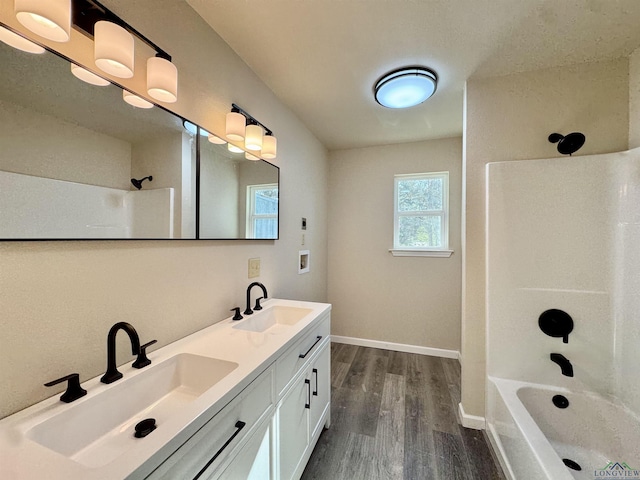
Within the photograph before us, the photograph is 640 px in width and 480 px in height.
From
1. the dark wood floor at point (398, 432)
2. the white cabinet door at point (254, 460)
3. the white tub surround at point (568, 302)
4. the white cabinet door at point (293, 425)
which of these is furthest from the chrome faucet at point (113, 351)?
the white tub surround at point (568, 302)

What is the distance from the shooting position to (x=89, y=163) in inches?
33.6

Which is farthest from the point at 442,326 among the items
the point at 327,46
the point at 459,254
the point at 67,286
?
the point at 67,286

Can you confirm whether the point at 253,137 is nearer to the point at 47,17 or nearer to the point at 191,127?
the point at 191,127

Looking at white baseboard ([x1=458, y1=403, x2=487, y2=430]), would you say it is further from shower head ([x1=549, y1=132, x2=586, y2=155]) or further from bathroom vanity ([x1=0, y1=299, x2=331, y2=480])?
shower head ([x1=549, y1=132, x2=586, y2=155])

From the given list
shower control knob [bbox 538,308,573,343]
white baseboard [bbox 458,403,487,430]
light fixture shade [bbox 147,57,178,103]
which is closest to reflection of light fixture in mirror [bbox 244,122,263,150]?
light fixture shade [bbox 147,57,178,103]

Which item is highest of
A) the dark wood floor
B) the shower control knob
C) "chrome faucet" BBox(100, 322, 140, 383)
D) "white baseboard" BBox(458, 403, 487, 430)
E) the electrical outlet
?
the electrical outlet

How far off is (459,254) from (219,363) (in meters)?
2.62

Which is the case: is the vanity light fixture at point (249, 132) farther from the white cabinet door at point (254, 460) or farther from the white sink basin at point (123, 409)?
the white cabinet door at point (254, 460)

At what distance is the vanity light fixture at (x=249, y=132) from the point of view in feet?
4.76

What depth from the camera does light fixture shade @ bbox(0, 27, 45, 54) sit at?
678 mm

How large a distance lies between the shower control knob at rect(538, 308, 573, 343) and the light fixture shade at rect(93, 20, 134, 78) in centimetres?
248

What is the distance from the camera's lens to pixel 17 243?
695 millimetres

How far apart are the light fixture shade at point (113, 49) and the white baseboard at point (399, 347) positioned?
121 inches

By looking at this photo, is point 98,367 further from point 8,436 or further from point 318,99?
point 318,99
